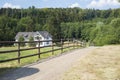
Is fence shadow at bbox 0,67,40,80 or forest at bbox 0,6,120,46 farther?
forest at bbox 0,6,120,46

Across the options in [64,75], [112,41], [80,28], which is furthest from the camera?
[80,28]

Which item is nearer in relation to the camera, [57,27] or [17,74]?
[17,74]

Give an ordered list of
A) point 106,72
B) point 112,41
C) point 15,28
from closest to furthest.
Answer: point 106,72 → point 112,41 → point 15,28

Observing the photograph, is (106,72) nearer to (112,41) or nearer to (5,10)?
(112,41)

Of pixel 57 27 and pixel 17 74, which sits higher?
pixel 57 27

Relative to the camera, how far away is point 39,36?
11812 cm

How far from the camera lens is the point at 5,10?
19138cm

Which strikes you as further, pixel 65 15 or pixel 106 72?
pixel 65 15

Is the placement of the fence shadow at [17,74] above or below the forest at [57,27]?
below

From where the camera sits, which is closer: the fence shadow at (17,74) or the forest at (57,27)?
the fence shadow at (17,74)

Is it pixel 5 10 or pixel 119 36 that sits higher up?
pixel 5 10

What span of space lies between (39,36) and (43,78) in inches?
4228

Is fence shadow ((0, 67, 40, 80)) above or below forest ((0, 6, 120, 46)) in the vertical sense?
below

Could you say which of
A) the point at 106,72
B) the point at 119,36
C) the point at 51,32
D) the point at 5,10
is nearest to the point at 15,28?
the point at 51,32
